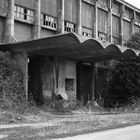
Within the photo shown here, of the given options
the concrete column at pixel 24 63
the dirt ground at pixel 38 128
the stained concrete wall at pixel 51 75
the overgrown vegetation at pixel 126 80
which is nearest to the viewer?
the dirt ground at pixel 38 128

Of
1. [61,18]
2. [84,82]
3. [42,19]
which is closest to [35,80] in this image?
[42,19]

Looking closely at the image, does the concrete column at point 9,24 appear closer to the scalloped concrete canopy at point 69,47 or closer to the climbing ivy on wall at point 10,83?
the scalloped concrete canopy at point 69,47

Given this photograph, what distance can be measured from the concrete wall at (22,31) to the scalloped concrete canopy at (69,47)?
4198 mm

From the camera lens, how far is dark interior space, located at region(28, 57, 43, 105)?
2484 centimetres

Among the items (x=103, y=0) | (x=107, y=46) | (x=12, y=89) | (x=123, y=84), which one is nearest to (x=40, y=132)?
(x=12, y=89)

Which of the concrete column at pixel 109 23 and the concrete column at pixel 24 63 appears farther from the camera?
the concrete column at pixel 109 23

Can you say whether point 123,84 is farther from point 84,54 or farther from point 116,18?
point 116,18

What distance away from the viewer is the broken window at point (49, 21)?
30.8 m

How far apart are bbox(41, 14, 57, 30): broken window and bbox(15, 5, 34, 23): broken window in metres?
1.66

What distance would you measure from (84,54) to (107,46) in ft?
11.6

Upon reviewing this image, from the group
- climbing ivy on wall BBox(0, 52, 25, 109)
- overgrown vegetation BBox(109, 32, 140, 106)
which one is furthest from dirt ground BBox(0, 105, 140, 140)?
overgrown vegetation BBox(109, 32, 140, 106)

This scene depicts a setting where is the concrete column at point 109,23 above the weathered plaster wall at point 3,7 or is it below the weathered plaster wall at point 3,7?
above

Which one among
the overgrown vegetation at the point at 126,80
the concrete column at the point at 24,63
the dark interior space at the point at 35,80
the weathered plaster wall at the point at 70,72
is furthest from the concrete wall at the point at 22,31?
the overgrown vegetation at the point at 126,80

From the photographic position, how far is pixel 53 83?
25250mm
